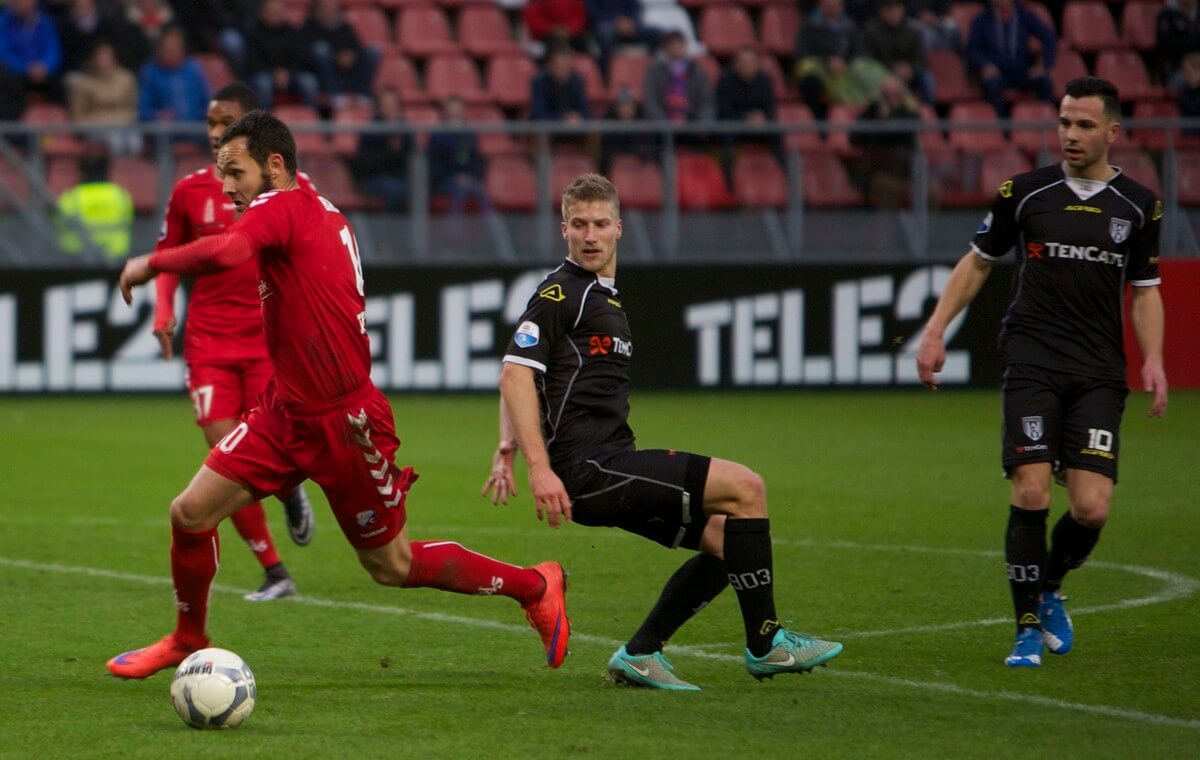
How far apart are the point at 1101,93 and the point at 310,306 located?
300cm

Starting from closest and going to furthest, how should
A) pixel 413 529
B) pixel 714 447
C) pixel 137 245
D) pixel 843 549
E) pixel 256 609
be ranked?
pixel 256 609
pixel 843 549
pixel 413 529
pixel 714 447
pixel 137 245

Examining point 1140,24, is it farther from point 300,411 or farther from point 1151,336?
point 300,411

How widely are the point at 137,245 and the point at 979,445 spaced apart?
25.9 ft

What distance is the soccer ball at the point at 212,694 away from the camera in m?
5.11

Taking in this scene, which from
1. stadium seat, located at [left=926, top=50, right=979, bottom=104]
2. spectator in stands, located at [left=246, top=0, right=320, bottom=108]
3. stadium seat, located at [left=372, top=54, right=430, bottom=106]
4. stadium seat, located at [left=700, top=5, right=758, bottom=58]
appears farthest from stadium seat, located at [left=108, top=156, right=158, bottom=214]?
stadium seat, located at [left=926, top=50, right=979, bottom=104]

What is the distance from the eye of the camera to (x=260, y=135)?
5.69 meters

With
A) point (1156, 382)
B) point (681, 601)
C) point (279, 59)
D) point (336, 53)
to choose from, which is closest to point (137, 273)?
point (681, 601)

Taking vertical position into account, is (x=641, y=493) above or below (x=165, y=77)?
below

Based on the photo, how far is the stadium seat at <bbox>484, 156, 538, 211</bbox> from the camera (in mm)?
15570

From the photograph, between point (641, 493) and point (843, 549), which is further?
point (843, 549)

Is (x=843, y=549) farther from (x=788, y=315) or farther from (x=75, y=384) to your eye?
(x=75, y=384)

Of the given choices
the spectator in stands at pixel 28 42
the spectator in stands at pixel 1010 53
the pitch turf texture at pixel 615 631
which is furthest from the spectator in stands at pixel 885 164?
the spectator in stands at pixel 28 42

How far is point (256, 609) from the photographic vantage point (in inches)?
288

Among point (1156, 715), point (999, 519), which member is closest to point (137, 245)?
point (999, 519)
